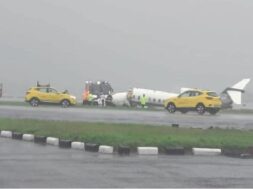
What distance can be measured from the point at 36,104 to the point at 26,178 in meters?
38.2

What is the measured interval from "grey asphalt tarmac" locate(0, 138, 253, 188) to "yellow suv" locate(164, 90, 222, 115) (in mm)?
28391

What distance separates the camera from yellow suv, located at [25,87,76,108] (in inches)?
1896

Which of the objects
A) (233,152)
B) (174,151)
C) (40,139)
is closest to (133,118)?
(40,139)

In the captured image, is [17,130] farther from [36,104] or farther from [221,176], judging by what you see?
[36,104]

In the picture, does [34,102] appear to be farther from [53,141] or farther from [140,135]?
[53,141]

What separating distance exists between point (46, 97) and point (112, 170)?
3731 cm

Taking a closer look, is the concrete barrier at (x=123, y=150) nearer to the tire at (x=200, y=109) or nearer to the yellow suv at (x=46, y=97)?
the tire at (x=200, y=109)

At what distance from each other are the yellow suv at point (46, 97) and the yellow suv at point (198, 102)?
31.3 ft

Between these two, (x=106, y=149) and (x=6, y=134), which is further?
(x=6, y=134)

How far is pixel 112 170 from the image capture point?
12047mm

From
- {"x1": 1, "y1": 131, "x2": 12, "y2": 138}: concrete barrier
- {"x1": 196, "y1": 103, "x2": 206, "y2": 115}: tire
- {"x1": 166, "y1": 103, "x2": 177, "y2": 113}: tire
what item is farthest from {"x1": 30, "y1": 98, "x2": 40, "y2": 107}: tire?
{"x1": 1, "y1": 131, "x2": 12, "y2": 138}: concrete barrier

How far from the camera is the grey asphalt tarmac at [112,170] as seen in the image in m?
10.5

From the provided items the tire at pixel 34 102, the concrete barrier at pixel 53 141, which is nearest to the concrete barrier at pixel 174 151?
the concrete barrier at pixel 53 141

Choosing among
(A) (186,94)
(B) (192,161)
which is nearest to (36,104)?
Answer: (A) (186,94)
